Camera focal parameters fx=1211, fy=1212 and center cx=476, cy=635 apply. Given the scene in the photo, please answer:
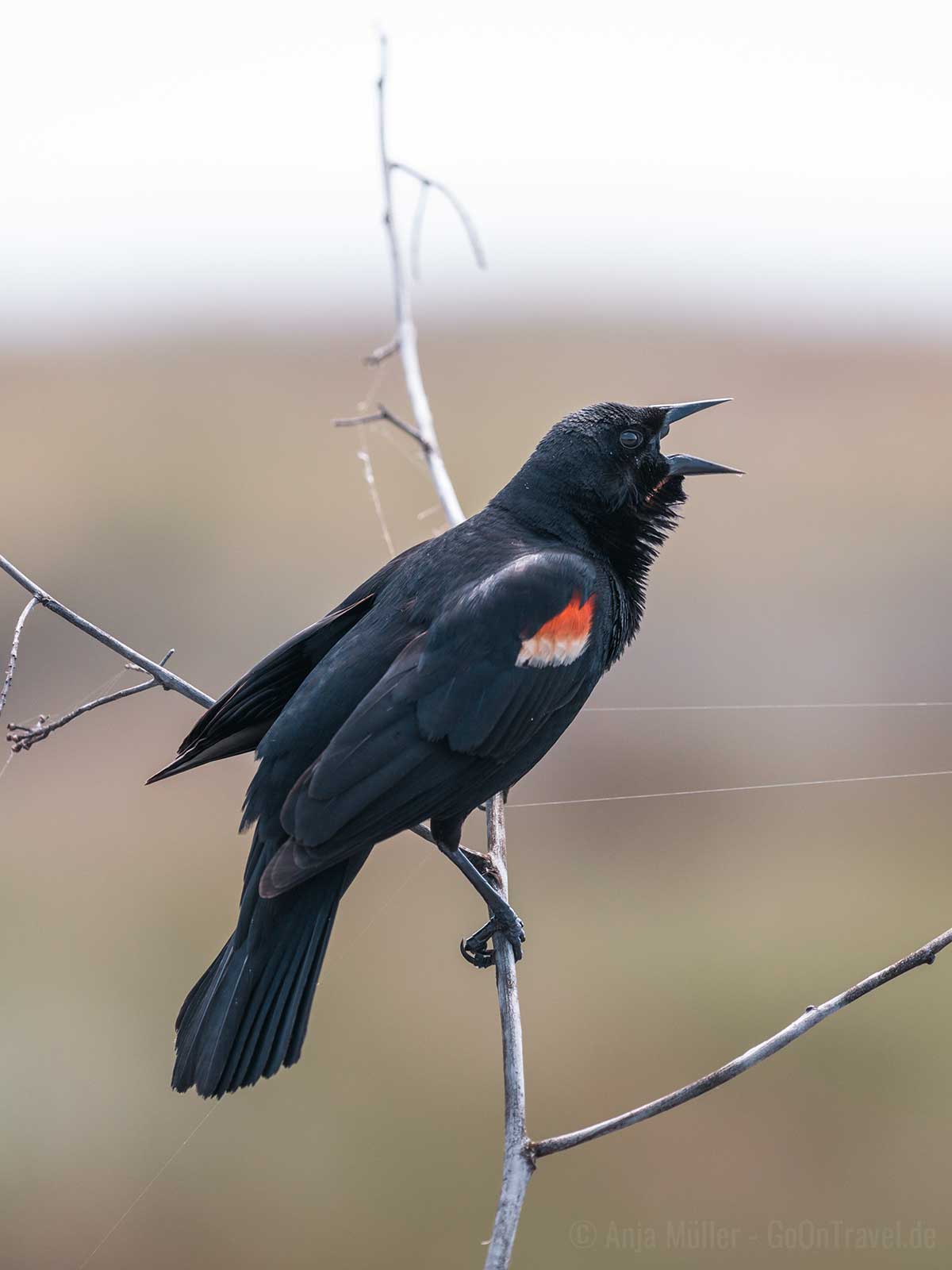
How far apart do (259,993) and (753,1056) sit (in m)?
1.16

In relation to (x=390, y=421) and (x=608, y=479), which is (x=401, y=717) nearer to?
(x=608, y=479)

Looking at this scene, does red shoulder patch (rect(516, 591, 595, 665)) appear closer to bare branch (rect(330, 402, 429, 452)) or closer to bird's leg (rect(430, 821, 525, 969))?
bird's leg (rect(430, 821, 525, 969))

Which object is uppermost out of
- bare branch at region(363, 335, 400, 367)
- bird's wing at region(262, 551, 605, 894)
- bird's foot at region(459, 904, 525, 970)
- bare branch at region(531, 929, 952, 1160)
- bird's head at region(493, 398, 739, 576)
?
bare branch at region(363, 335, 400, 367)

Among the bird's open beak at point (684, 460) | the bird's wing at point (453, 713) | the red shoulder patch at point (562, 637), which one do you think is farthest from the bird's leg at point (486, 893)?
the bird's open beak at point (684, 460)

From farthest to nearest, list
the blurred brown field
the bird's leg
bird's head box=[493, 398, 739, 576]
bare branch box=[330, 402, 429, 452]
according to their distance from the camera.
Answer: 1. the blurred brown field
2. bare branch box=[330, 402, 429, 452]
3. bird's head box=[493, 398, 739, 576]
4. the bird's leg

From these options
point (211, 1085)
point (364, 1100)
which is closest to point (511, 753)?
point (211, 1085)

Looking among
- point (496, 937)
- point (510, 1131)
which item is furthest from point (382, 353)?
point (510, 1131)

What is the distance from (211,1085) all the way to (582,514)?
5.66ft

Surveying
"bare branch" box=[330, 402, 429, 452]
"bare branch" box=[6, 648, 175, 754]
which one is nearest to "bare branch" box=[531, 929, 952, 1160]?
"bare branch" box=[6, 648, 175, 754]

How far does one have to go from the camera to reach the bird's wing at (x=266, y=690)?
10.3ft

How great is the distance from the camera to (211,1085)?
107 inches

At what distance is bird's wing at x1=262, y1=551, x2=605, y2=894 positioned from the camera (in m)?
2.72

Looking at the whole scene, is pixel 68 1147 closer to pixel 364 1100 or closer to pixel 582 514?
pixel 364 1100

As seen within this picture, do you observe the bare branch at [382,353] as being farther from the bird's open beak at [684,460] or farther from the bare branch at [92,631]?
the bare branch at [92,631]
